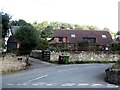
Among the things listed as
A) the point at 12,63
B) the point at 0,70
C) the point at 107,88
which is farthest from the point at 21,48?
the point at 107,88

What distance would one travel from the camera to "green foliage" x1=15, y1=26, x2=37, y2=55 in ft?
139

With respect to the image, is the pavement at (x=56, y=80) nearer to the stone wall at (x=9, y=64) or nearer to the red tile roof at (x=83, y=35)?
the stone wall at (x=9, y=64)

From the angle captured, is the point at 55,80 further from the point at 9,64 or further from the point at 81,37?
the point at 81,37

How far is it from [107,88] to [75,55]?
32.4 meters

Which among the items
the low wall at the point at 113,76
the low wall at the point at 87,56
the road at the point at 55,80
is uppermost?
the low wall at the point at 87,56

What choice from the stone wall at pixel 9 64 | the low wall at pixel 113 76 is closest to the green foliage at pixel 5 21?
the stone wall at pixel 9 64

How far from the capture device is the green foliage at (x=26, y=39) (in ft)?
139

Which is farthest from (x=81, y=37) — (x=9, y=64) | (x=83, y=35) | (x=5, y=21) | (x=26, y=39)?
(x=9, y=64)

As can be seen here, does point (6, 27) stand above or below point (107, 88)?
above

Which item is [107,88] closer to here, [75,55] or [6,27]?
[6,27]

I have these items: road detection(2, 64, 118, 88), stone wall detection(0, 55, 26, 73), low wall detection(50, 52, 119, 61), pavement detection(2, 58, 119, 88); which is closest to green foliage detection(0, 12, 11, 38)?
stone wall detection(0, 55, 26, 73)

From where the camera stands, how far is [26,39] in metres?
42.4

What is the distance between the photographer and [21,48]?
43312 mm

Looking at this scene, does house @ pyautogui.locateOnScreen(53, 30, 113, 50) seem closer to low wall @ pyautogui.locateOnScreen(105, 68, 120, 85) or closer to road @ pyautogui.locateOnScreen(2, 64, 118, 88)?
road @ pyautogui.locateOnScreen(2, 64, 118, 88)
